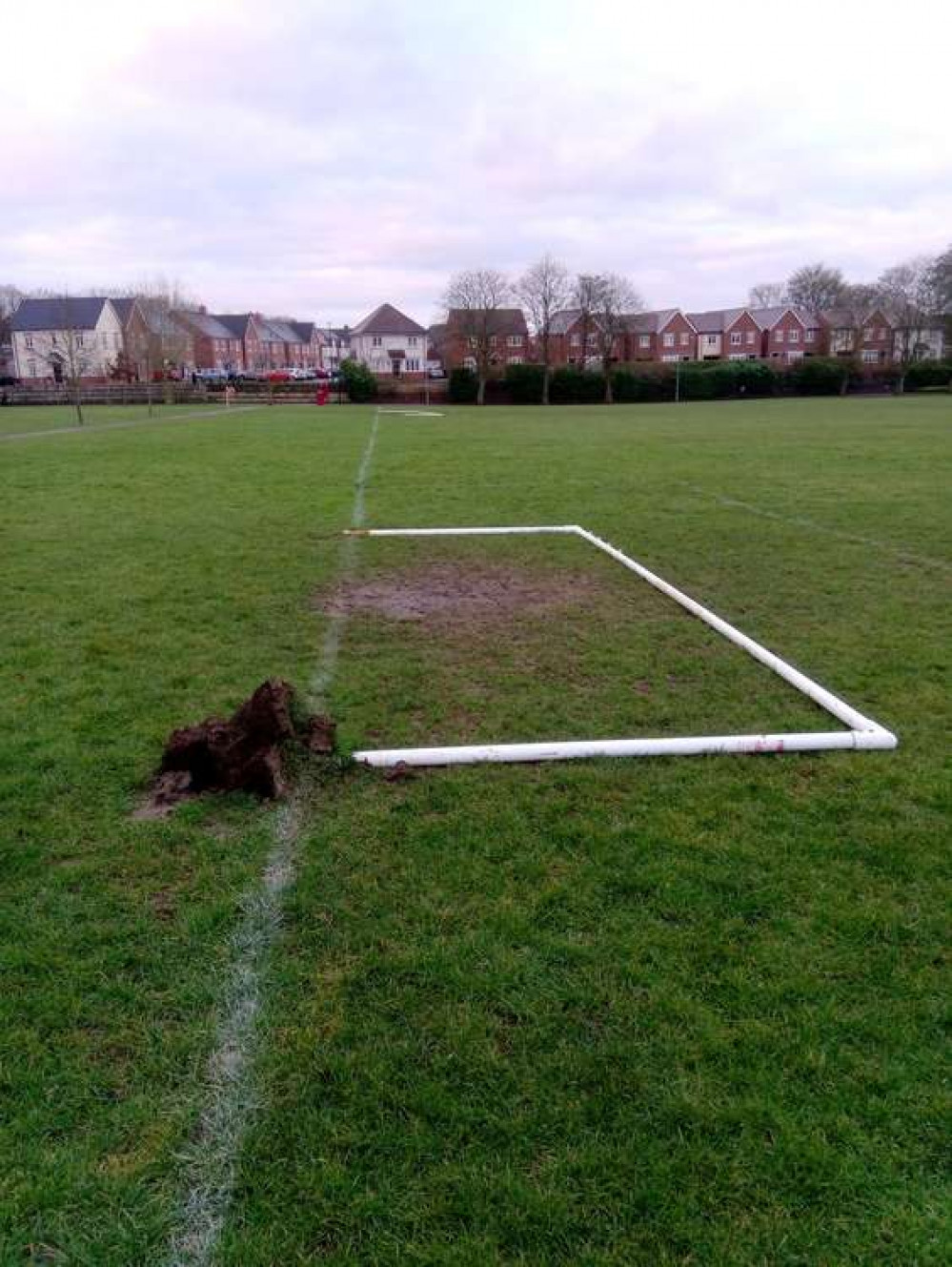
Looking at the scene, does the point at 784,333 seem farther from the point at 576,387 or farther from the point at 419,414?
the point at 419,414

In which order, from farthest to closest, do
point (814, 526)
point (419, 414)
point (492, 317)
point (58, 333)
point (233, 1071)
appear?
point (58, 333), point (492, 317), point (419, 414), point (814, 526), point (233, 1071)

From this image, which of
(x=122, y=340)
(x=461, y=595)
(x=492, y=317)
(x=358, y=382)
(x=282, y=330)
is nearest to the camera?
(x=461, y=595)

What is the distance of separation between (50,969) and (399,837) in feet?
4.29

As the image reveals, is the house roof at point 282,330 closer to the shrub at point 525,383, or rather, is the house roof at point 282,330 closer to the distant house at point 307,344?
the distant house at point 307,344

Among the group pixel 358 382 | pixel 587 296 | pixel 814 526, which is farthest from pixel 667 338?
pixel 814 526

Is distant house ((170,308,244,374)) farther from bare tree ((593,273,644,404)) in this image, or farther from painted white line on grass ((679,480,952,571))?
painted white line on grass ((679,480,952,571))

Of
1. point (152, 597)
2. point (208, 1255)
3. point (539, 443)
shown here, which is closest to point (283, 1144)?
point (208, 1255)

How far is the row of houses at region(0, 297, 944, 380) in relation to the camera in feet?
229

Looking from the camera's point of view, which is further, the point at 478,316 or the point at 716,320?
the point at 716,320

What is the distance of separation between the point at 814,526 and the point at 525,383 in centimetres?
5517

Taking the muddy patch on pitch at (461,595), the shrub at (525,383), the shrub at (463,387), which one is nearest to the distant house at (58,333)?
the shrub at (463,387)

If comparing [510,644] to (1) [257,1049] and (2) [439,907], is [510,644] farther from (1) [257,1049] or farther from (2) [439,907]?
(1) [257,1049]

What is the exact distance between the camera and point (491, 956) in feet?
9.14

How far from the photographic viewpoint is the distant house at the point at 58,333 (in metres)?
80.3
